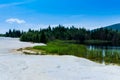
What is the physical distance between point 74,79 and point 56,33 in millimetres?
125857

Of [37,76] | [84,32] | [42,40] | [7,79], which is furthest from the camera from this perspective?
[84,32]

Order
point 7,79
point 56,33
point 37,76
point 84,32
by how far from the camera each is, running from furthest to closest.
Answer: point 84,32
point 56,33
point 37,76
point 7,79

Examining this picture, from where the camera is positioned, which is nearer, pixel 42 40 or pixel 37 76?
pixel 37 76

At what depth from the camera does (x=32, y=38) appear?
406 feet

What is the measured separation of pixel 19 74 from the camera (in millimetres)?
17109

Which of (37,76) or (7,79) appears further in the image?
(37,76)

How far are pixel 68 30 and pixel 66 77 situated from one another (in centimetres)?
14133

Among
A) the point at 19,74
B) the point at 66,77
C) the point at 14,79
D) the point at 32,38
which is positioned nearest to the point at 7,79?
the point at 14,79

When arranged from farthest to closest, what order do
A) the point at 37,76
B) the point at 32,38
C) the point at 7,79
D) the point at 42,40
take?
the point at 32,38
the point at 42,40
the point at 37,76
the point at 7,79

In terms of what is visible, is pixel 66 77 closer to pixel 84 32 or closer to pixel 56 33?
pixel 56 33

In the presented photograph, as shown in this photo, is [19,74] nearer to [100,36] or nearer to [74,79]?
[74,79]

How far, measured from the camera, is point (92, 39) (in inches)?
5778

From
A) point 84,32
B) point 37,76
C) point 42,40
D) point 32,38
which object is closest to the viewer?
point 37,76

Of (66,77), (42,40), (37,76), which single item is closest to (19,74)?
(37,76)
